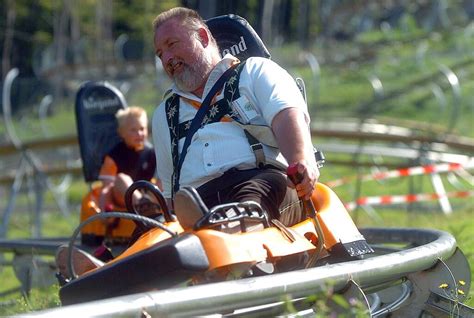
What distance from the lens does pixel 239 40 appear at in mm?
6695

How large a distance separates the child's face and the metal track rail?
4848 mm

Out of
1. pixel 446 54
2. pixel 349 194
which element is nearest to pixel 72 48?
pixel 446 54

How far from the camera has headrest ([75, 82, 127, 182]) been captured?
10.4 meters

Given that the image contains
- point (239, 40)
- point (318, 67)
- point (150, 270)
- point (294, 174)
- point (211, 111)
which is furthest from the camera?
point (318, 67)

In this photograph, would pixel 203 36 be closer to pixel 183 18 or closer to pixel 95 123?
pixel 183 18

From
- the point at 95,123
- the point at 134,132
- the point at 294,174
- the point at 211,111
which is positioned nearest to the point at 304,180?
the point at 294,174

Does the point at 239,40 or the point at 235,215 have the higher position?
the point at 239,40

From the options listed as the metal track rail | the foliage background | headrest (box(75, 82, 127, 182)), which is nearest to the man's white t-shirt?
the metal track rail

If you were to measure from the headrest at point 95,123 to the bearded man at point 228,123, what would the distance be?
422 cm

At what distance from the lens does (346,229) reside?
5555 mm

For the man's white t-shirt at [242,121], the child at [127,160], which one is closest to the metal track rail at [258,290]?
the man's white t-shirt at [242,121]

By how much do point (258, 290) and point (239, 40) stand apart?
8.71ft

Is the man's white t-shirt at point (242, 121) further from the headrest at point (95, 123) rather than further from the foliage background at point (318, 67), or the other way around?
the headrest at point (95, 123)

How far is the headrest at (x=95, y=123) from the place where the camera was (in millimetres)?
10414
